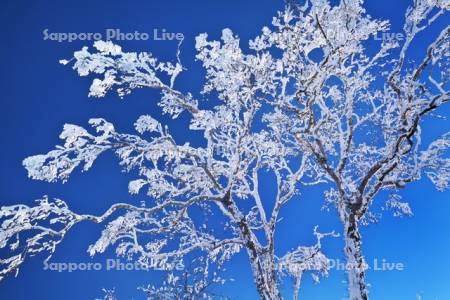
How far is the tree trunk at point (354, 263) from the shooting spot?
1151cm

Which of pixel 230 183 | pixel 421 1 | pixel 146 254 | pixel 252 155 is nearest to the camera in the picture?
pixel 421 1

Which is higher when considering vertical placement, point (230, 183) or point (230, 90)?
point (230, 90)

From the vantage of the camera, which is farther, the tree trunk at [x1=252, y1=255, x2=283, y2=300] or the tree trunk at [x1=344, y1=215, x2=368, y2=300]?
the tree trunk at [x1=252, y1=255, x2=283, y2=300]

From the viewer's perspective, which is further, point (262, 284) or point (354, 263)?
point (262, 284)

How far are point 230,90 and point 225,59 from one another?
938mm

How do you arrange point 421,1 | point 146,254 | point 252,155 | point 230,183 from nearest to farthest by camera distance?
point 421,1 < point 230,183 < point 146,254 < point 252,155

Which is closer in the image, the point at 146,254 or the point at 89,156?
the point at 89,156

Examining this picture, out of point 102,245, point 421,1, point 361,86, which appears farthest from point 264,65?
point 102,245

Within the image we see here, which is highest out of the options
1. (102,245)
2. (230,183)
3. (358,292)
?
(230,183)

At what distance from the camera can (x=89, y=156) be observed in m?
11.4

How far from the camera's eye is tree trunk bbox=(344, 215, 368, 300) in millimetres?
11508

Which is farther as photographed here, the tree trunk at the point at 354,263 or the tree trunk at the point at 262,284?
the tree trunk at the point at 262,284

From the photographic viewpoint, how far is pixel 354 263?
38.9ft

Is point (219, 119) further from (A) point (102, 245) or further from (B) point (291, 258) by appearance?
(B) point (291, 258)
